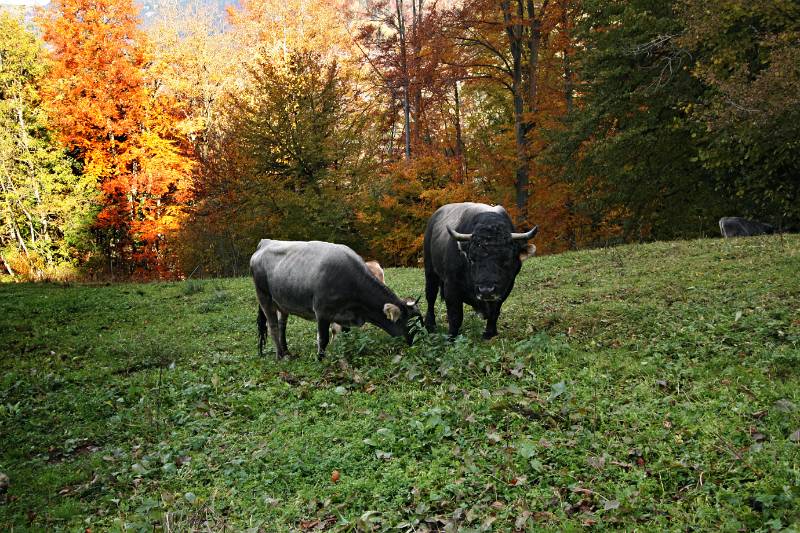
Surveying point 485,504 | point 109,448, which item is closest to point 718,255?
point 485,504

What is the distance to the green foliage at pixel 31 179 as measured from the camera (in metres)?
29.5

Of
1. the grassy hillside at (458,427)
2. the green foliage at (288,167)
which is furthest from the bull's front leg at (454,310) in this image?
the green foliage at (288,167)

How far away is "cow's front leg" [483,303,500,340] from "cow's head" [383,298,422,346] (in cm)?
111

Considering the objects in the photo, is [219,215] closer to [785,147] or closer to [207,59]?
[207,59]

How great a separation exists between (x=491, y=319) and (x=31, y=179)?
2997 cm

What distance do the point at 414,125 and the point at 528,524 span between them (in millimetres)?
33047

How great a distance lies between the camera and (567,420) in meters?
5.50

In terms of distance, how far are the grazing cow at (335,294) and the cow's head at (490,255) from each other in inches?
56.2

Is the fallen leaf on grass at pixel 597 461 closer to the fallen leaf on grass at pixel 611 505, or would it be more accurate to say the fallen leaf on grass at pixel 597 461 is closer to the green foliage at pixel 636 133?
the fallen leaf on grass at pixel 611 505

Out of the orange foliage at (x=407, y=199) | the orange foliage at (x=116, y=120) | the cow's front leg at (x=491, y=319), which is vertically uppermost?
the orange foliage at (x=116, y=120)

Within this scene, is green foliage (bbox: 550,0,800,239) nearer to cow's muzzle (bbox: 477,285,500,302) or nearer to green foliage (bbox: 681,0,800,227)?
green foliage (bbox: 681,0,800,227)

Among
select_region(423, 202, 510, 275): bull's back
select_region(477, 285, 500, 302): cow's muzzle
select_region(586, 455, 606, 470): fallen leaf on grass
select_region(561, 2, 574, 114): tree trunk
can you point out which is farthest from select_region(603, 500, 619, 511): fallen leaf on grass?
select_region(561, 2, 574, 114): tree trunk

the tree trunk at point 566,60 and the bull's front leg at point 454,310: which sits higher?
the tree trunk at point 566,60

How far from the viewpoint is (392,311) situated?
29.9ft
